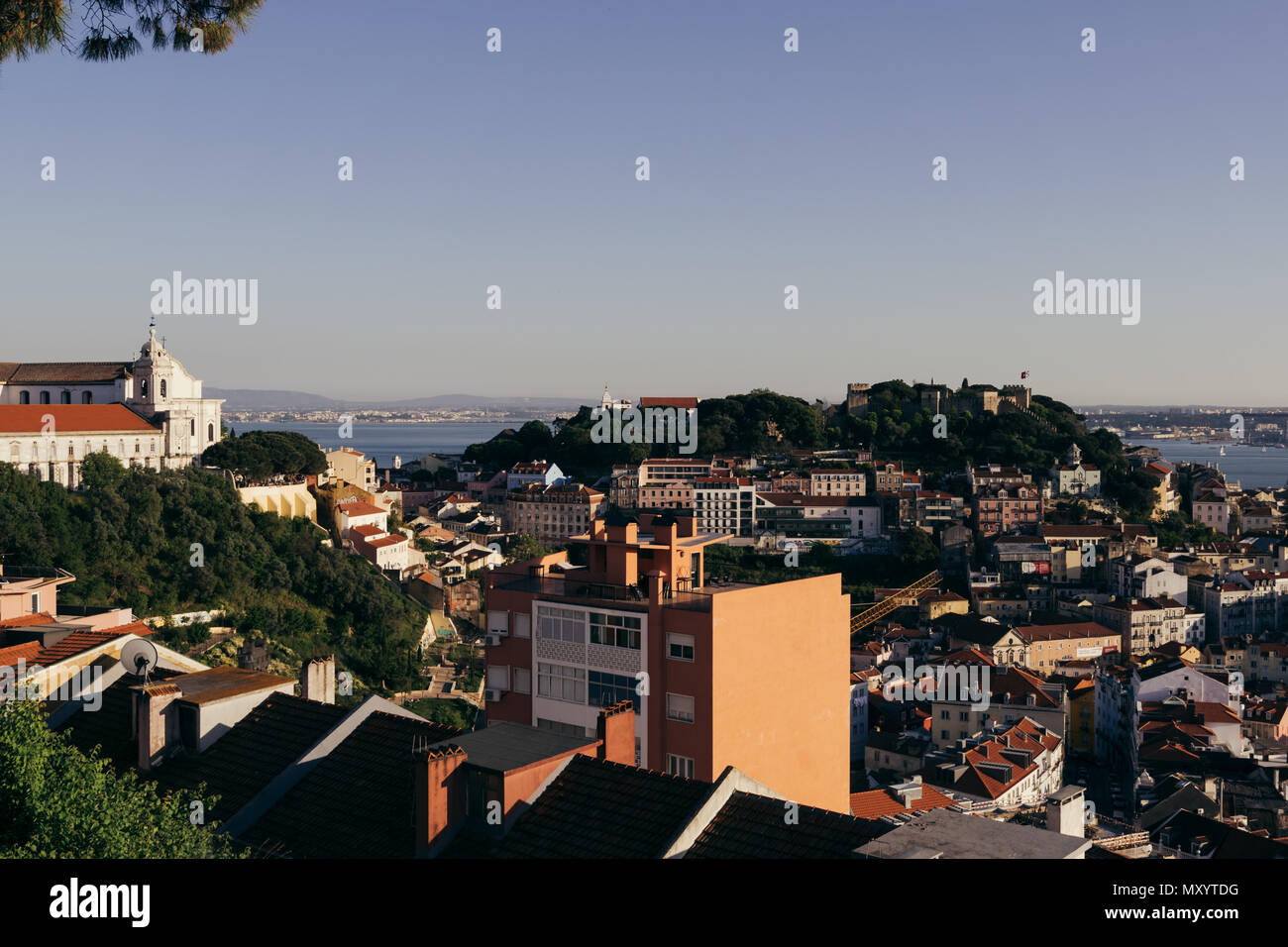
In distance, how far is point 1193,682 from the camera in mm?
29469

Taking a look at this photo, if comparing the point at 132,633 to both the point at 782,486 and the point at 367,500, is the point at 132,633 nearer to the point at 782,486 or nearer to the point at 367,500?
the point at 367,500

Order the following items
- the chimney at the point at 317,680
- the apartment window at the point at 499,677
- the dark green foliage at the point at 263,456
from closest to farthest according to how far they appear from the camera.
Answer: the chimney at the point at 317,680, the apartment window at the point at 499,677, the dark green foliage at the point at 263,456

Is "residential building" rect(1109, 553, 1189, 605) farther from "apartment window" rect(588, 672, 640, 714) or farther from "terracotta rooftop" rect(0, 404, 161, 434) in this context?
"apartment window" rect(588, 672, 640, 714)

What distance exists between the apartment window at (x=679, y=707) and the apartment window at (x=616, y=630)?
47 cm

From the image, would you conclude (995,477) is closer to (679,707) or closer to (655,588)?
(655,588)

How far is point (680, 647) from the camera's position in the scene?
866 cm

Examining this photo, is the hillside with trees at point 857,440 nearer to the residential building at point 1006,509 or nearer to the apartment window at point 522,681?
the residential building at point 1006,509

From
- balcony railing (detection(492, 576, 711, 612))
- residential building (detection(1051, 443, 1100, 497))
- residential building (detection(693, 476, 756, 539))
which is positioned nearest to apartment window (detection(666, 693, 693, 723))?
balcony railing (detection(492, 576, 711, 612))

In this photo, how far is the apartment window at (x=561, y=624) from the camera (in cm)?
938

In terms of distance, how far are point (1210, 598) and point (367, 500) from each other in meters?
29.9

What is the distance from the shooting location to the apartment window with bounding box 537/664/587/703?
9.30m

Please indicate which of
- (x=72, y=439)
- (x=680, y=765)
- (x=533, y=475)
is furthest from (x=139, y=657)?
(x=533, y=475)

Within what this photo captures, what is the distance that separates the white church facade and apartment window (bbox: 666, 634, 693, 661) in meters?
26.0

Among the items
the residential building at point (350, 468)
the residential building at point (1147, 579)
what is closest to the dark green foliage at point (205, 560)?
the residential building at point (350, 468)
